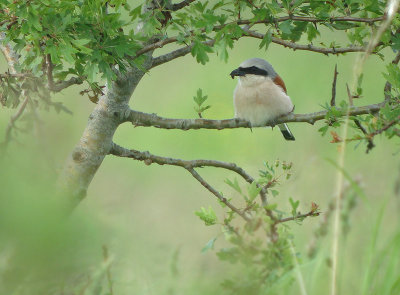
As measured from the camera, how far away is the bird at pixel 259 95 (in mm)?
5211

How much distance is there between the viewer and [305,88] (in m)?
9.87

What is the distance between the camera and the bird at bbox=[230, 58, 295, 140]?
17.1ft

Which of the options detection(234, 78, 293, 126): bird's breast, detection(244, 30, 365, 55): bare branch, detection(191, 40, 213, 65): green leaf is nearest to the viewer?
detection(191, 40, 213, 65): green leaf

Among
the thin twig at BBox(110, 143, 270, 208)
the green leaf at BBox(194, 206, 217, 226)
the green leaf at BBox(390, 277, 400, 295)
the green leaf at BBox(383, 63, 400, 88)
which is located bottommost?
the green leaf at BBox(390, 277, 400, 295)

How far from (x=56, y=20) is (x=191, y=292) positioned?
129 cm

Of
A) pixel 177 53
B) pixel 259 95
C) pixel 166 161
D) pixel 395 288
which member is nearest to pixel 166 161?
pixel 166 161

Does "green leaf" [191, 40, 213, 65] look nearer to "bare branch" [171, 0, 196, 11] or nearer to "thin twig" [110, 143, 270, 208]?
"bare branch" [171, 0, 196, 11]

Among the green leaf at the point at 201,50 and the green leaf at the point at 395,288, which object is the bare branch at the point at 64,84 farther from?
the green leaf at the point at 395,288

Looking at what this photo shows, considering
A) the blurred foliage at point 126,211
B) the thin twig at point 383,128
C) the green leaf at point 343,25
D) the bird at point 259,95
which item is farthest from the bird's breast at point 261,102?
the thin twig at point 383,128

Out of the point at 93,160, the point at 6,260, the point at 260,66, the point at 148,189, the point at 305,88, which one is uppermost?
the point at 305,88

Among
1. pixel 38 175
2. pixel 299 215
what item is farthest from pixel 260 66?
pixel 38 175

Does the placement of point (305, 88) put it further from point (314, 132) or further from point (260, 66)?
point (260, 66)

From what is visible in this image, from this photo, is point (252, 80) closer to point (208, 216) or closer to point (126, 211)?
point (208, 216)

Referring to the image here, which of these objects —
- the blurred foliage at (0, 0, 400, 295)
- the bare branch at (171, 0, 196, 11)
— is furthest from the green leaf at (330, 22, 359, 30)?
the bare branch at (171, 0, 196, 11)
